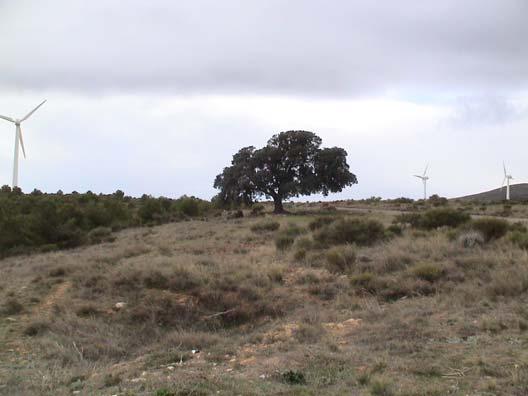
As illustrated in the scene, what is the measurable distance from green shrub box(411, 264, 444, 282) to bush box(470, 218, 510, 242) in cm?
416

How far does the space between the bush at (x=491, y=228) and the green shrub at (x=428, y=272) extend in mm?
4158

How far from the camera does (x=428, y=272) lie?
13.3 metres

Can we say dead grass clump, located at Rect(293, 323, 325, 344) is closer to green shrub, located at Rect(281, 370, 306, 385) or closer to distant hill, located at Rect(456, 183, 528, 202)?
green shrub, located at Rect(281, 370, 306, 385)

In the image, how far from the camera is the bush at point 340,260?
15.6 metres

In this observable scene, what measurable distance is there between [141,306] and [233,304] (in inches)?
88.1

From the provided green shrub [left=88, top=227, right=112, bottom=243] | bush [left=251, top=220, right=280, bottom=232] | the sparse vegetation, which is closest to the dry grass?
bush [left=251, top=220, right=280, bottom=232]

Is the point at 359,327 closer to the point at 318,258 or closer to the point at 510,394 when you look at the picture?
the point at 510,394

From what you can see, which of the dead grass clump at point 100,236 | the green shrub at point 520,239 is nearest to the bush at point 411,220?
the green shrub at point 520,239

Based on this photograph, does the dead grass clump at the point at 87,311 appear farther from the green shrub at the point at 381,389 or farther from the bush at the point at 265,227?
the bush at the point at 265,227

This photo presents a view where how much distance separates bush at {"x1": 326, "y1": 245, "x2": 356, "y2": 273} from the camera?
51.1 feet

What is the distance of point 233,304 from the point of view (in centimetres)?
1333

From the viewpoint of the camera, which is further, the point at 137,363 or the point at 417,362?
the point at 137,363

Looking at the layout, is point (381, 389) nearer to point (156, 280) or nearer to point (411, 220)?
point (156, 280)

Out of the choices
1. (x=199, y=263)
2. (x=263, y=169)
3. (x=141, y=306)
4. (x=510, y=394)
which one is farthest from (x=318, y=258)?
(x=263, y=169)
